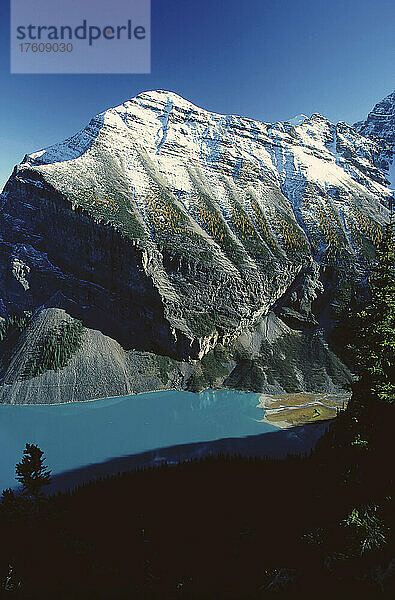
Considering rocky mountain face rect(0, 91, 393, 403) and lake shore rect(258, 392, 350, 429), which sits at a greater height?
rocky mountain face rect(0, 91, 393, 403)

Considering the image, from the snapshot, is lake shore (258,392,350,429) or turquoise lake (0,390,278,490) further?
lake shore (258,392,350,429)

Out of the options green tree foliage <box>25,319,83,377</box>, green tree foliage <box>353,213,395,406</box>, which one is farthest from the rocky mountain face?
green tree foliage <box>353,213,395,406</box>

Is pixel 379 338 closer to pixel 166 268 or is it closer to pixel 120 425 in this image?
pixel 120 425

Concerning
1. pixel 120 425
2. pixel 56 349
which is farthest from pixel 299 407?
pixel 56 349

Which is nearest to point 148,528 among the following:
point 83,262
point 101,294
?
point 101,294

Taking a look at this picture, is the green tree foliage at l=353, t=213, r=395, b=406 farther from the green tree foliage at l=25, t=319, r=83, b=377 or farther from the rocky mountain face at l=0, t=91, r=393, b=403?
the green tree foliage at l=25, t=319, r=83, b=377

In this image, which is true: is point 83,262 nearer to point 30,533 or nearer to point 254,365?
point 254,365

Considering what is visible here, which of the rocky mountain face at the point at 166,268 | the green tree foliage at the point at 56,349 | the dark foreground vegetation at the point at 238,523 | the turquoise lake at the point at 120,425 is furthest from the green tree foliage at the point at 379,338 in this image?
the green tree foliage at the point at 56,349

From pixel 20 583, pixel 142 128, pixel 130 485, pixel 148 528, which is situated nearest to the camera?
pixel 20 583
